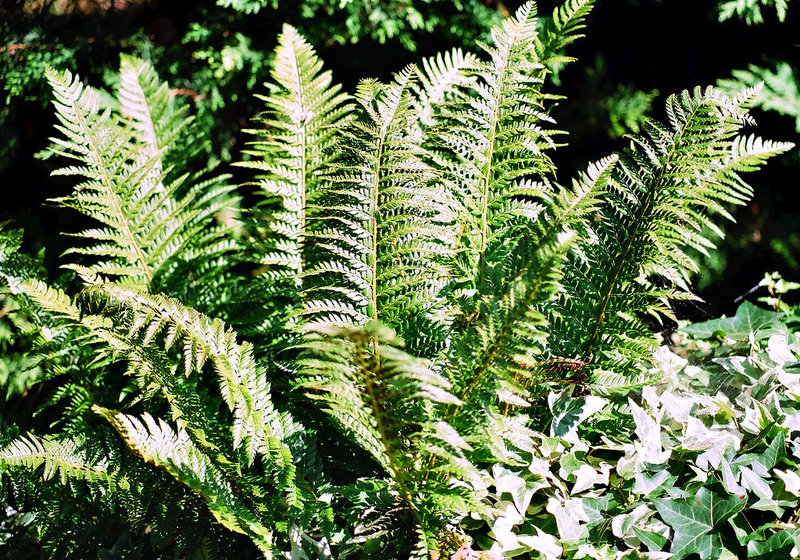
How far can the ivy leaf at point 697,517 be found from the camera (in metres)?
1.12

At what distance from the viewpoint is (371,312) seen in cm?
137

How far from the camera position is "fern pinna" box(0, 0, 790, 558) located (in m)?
1.13

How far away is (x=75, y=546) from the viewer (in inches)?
50.8

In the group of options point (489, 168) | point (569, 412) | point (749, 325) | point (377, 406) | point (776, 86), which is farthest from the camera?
point (776, 86)

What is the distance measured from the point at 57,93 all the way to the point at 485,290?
111 centimetres

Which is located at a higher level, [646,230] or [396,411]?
[646,230]

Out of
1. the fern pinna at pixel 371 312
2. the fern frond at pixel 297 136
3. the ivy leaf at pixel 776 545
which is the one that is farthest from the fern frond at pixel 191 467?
the ivy leaf at pixel 776 545

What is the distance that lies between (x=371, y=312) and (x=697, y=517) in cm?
70

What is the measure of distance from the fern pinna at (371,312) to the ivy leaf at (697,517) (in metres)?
0.28

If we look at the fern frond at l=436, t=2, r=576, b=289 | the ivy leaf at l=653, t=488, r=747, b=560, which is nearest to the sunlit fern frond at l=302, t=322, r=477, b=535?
the ivy leaf at l=653, t=488, r=747, b=560

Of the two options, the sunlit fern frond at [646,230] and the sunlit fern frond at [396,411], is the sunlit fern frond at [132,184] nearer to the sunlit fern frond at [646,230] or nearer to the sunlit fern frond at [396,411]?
the sunlit fern frond at [396,411]

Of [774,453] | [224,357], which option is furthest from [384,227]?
[774,453]

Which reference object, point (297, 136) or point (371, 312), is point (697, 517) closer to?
point (371, 312)

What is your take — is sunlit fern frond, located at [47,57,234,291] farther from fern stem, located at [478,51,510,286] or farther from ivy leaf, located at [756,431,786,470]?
ivy leaf, located at [756,431,786,470]
